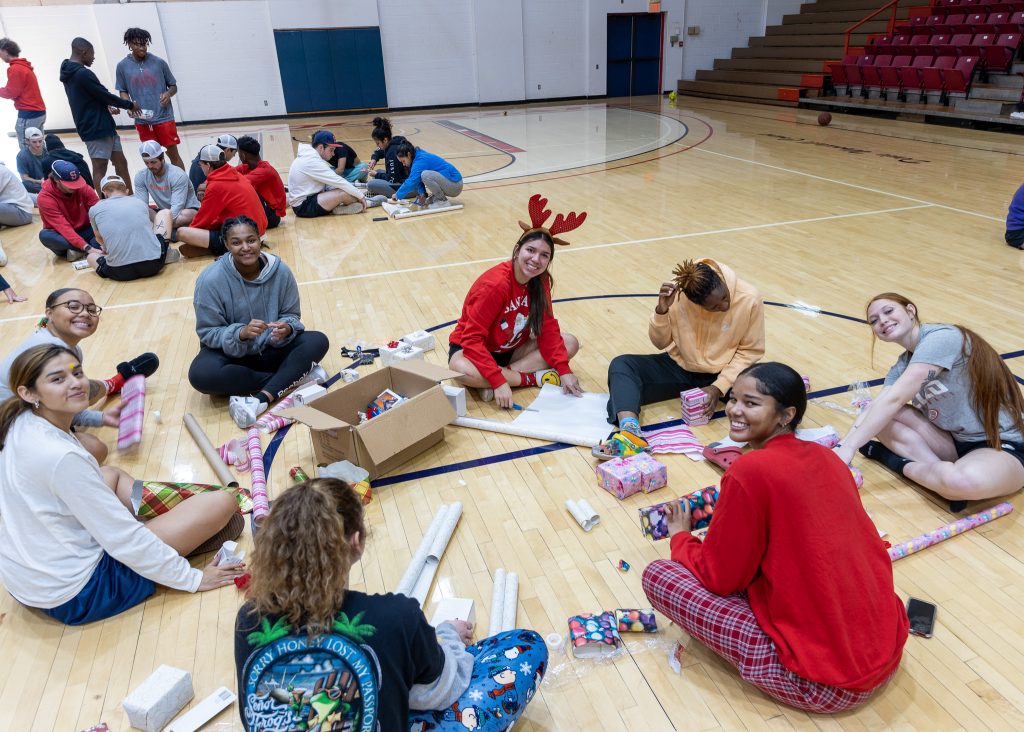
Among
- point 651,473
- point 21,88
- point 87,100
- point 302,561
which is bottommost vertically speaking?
point 651,473

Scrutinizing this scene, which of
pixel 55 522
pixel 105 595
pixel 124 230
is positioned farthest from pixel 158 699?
pixel 124 230

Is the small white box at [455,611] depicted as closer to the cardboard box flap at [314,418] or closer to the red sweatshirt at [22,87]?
the cardboard box flap at [314,418]

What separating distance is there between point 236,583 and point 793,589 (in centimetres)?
197

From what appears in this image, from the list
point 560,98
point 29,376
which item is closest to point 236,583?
point 29,376

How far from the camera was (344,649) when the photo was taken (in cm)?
145

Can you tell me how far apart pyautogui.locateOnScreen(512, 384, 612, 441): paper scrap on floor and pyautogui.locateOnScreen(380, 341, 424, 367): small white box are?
82 cm

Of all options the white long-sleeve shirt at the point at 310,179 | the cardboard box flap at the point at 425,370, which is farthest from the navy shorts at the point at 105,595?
the white long-sleeve shirt at the point at 310,179

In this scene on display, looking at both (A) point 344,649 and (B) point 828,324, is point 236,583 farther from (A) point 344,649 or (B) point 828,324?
(B) point 828,324

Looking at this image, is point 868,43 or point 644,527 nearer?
point 644,527

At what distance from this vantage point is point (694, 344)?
12.3ft

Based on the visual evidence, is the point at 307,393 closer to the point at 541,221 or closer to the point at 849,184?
the point at 541,221

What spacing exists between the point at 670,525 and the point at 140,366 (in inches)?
135

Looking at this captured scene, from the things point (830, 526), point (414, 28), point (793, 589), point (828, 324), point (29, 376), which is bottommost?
point (828, 324)

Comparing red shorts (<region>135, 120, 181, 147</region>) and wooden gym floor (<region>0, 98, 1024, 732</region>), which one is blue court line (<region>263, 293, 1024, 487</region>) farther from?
red shorts (<region>135, 120, 181, 147</region>)
